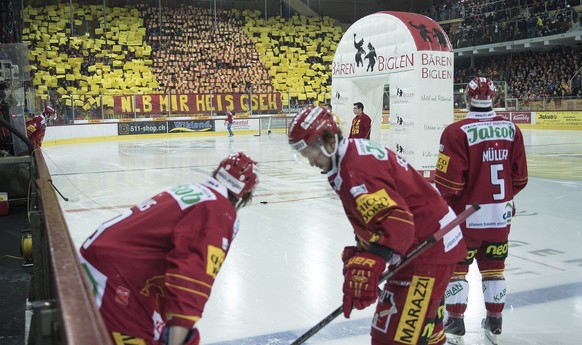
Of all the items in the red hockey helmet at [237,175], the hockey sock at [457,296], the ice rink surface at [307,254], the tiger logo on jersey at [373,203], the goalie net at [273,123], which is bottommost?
the ice rink surface at [307,254]

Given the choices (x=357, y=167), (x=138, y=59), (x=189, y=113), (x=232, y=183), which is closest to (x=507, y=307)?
(x=357, y=167)

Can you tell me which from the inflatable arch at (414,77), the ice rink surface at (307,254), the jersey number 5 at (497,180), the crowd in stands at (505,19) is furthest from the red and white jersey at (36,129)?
the crowd in stands at (505,19)

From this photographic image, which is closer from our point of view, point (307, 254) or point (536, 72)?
point (307, 254)

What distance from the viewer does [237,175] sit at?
2.24 meters

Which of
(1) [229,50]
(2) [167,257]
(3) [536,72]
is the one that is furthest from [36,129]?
(3) [536,72]

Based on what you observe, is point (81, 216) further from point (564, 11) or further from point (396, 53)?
point (564, 11)

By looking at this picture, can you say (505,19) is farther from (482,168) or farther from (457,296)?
(457,296)

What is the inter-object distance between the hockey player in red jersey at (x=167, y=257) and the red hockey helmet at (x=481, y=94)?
224 cm

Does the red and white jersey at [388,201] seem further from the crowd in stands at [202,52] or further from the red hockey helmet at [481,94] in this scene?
the crowd in stands at [202,52]

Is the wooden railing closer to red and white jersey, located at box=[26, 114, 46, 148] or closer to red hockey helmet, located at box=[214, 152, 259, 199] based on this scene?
red hockey helmet, located at box=[214, 152, 259, 199]

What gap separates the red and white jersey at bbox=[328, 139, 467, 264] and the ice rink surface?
4.70ft

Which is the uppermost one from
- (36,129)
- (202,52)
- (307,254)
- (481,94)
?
(202,52)

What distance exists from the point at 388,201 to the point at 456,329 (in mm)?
1995

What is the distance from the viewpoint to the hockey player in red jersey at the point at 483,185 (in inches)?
154
